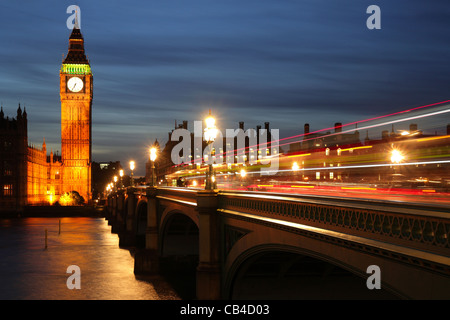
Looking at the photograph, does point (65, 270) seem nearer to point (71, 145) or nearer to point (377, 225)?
point (377, 225)

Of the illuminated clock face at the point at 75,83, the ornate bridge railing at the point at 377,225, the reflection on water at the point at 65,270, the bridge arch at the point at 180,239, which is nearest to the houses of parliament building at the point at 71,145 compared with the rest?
the illuminated clock face at the point at 75,83

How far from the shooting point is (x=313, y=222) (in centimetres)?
1259

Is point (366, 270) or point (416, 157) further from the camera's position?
point (416, 157)

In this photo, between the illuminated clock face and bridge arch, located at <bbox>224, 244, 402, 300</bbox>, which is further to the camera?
the illuminated clock face

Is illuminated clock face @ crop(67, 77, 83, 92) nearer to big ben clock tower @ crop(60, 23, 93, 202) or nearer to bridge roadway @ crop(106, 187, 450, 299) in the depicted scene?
big ben clock tower @ crop(60, 23, 93, 202)

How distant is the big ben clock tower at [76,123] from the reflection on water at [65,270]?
2969 inches

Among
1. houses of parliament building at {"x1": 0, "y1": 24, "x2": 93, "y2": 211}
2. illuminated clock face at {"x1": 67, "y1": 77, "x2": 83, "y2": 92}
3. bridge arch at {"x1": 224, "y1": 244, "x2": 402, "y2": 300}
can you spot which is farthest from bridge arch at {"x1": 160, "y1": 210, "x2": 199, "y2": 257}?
illuminated clock face at {"x1": 67, "y1": 77, "x2": 83, "y2": 92}

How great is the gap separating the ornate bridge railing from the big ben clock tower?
5383 inches

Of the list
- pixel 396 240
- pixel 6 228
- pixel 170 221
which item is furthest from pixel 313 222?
pixel 6 228

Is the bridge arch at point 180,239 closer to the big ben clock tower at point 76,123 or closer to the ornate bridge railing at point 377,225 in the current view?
the ornate bridge railing at point 377,225

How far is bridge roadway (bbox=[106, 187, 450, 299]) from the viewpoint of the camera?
28.3 ft

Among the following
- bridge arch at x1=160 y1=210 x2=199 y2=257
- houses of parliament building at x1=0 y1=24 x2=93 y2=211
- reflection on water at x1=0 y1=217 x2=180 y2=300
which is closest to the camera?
reflection on water at x1=0 y1=217 x2=180 y2=300
